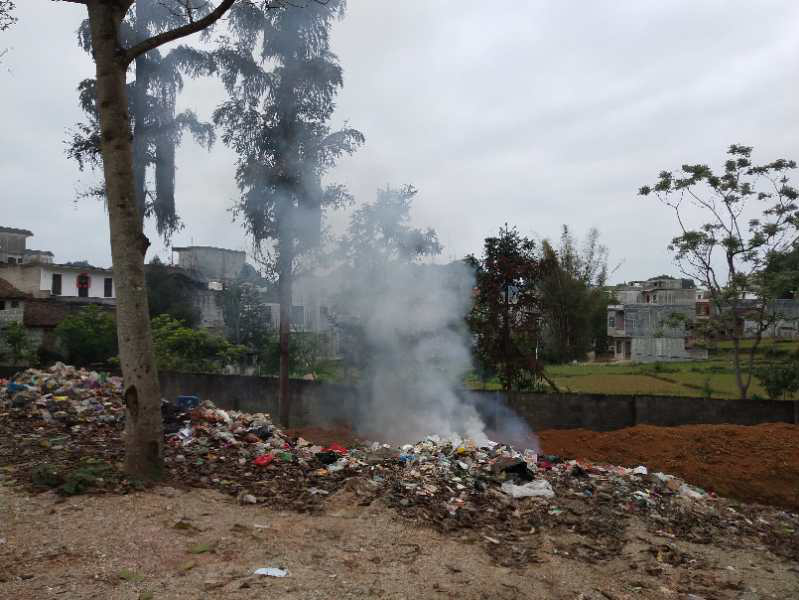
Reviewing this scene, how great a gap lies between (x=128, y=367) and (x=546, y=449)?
6501 mm

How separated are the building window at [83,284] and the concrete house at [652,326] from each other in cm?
3007

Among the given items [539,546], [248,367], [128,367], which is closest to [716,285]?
[539,546]

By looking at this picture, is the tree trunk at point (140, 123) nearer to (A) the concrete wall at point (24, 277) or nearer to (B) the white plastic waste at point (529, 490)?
(B) the white plastic waste at point (529, 490)

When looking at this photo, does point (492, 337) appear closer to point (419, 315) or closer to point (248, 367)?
point (419, 315)

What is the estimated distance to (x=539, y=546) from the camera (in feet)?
16.3

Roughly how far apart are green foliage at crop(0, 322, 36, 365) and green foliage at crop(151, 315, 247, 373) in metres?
7.81

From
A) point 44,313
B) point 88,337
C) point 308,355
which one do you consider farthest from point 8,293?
point 308,355

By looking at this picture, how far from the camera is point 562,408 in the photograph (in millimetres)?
10719

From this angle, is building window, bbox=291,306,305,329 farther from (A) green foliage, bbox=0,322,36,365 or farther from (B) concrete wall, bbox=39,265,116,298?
(B) concrete wall, bbox=39,265,116,298

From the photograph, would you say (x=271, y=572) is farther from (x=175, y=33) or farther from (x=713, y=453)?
(x=713, y=453)

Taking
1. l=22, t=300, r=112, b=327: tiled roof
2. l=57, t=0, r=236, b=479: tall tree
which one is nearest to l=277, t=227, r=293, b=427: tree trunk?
l=57, t=0, r=236, b=479: tall tree

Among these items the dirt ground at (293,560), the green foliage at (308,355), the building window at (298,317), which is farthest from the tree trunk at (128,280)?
the green foliage at (308,355)

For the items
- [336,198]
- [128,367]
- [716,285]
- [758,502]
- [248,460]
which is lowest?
[758,502]

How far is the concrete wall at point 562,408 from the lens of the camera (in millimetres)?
10141
